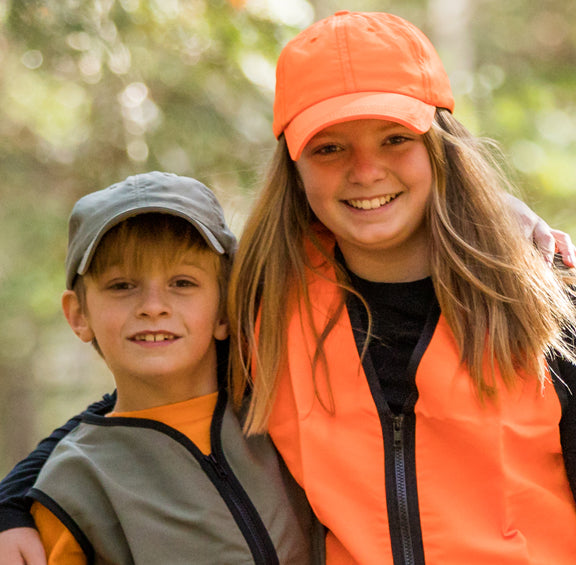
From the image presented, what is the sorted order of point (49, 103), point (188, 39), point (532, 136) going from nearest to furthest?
point (188, 39) → point (49, 103) → point (532, 136)

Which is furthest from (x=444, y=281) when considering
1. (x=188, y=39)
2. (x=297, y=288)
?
(x=188, y=39)

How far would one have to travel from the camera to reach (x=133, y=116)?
14.1 feet

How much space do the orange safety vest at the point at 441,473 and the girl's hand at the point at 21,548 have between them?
0.79m

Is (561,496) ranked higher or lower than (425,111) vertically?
lower

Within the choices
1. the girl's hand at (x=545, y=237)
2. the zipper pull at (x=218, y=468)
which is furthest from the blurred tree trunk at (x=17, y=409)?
the girl's hand at (x=545, y=237)

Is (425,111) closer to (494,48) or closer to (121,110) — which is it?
(121,110)

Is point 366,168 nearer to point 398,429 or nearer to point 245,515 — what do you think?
point 398,429

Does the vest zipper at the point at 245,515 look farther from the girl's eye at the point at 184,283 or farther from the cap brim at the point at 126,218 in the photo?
the cap brim at the point at 126,218

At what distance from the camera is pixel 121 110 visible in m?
4.35

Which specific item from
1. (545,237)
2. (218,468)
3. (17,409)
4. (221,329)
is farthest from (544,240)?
(17,409)

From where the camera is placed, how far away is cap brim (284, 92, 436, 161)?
213 cm

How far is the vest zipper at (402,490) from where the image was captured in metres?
2.07

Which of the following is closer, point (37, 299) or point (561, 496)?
point (561, 496)

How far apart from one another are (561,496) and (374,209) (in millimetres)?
1004
